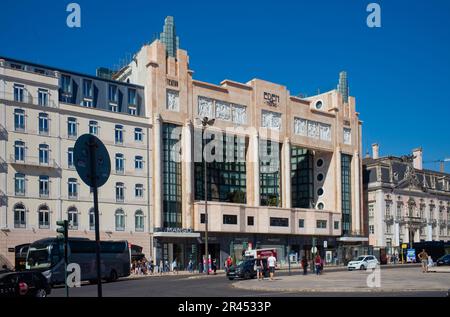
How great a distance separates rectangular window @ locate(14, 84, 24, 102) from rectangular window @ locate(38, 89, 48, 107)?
6.12 feet

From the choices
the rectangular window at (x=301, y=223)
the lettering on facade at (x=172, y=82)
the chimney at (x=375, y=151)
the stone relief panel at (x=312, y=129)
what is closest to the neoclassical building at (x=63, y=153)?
the lettering on facade at (x=172, y=82)

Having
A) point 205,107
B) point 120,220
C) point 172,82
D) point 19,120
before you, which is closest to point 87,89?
point 19,120

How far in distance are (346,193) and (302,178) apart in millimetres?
7385

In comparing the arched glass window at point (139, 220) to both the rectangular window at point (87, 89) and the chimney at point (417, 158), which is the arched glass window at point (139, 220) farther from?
the chimney at point (417, 158)

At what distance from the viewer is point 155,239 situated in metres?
64.9

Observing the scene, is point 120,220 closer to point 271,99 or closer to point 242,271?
point 242,271

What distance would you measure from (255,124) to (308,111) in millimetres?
12068

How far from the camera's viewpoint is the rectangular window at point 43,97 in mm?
57562

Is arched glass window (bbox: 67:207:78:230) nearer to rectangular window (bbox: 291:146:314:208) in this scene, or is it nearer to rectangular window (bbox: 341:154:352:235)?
rectangular window (bbox: 291:146:314:208)

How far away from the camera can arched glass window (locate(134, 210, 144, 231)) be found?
63716mm

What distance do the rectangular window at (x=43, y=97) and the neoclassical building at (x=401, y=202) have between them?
58920 millimetres

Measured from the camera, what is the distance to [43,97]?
190 ft

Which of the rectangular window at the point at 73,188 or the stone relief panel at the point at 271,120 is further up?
the stone relief panel at the point at 271,120
